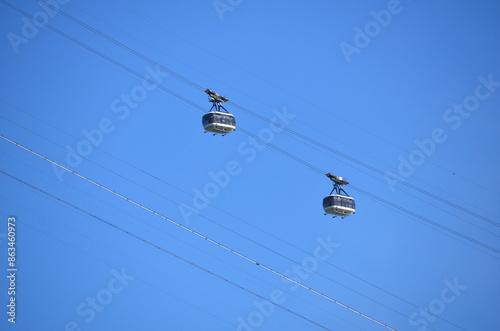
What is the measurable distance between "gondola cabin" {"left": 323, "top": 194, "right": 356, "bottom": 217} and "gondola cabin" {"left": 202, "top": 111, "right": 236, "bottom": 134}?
38.7 ft

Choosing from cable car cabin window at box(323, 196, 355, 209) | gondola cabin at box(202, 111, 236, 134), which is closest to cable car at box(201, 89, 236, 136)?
gondola cabin at box(202, 111, 236, 134)

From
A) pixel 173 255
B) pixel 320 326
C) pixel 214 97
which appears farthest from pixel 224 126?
pixel 320 326

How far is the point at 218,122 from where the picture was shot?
70625 millimetres

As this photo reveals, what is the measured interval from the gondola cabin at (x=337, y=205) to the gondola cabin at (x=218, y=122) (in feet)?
38.7

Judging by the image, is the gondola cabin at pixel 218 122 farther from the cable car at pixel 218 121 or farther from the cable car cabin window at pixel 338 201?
the cable car cabin window at pixel 338 201

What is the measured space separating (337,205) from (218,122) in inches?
554

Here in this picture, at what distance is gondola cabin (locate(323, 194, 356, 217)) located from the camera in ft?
247

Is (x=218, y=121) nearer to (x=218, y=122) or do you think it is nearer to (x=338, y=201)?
(x=218, y=122)

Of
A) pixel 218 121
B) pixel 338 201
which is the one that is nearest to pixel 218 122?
pixel 218 121

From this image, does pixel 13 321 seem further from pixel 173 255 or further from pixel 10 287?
pixel 173 255

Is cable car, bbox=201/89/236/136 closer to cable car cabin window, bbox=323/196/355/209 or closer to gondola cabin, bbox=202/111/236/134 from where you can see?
gondola cabin, bbox=202/111/236/134

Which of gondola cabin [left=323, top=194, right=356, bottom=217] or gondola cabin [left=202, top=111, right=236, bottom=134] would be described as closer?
gondola cabin [left=202, top=111, right=236, bottom=134]

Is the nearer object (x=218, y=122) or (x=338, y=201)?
(x=218, y=122)

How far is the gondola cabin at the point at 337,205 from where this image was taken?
75312mm
